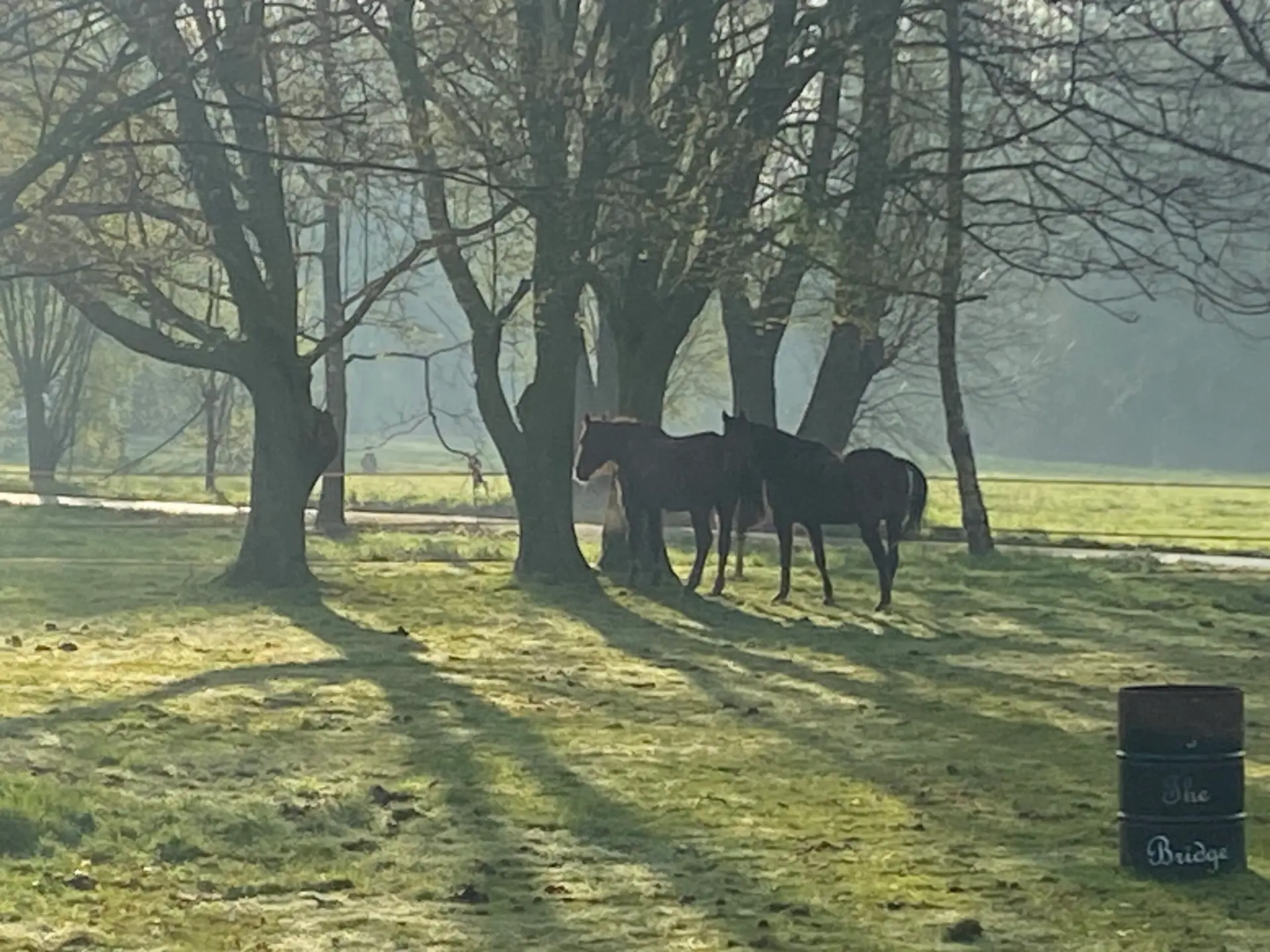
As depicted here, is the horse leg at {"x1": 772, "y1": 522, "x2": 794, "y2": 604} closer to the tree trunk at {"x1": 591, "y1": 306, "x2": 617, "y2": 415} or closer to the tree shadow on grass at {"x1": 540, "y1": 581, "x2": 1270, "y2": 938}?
the tree shadow on grass at {"x1": 540, "y1": 581, "x2": 1270, "y2": 938}

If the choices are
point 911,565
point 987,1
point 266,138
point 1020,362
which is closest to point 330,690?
point 266,138

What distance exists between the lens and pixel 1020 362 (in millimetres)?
104438

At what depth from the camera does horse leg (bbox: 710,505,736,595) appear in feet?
79.9

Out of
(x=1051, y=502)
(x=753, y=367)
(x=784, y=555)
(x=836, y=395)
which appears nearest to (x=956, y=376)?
(x=836, y=395)

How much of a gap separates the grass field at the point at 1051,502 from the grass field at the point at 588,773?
20.2 metres

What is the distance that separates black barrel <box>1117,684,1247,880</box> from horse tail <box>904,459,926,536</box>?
1435 centimetres

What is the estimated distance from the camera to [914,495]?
23.8 meters

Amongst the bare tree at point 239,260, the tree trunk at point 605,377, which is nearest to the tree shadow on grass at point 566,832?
the bare tree at point 239,260

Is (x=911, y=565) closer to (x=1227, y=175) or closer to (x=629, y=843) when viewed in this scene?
(x=1227, y=175)

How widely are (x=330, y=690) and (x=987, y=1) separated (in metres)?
13.2

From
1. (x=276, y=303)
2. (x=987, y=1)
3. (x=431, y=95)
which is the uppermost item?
(x=987, y=1)

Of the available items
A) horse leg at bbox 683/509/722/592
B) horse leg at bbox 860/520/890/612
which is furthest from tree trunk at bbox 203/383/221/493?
horse leg at bbox 860/520/890/612

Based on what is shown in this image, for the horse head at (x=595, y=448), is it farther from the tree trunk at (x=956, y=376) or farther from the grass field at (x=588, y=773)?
the tree trunk at (x=956, y=376)

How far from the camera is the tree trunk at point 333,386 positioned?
36875 mm
